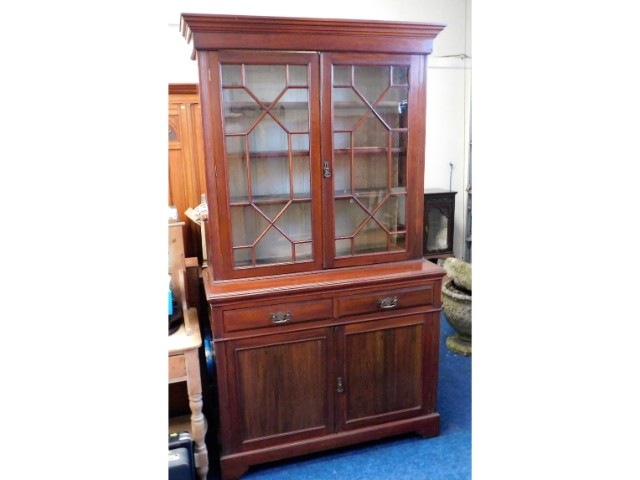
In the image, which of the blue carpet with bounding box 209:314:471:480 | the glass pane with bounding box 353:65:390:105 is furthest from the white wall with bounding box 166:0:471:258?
the blue carpet with bounding box 209:314:471:480

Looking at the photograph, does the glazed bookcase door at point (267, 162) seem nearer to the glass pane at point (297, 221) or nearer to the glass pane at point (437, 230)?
the glass pane at point (297, 221)

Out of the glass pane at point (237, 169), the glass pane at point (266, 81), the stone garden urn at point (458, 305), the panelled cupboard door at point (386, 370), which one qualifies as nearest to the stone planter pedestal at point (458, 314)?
the stone garden urn at point (458, 305)

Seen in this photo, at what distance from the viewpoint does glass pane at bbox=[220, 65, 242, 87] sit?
5.45 feet

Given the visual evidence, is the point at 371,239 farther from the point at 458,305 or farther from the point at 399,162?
the point at 458,305

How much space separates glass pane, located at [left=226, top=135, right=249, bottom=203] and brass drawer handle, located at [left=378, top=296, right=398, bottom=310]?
663mm

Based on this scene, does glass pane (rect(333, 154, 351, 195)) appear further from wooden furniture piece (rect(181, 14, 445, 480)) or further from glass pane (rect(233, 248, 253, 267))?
glass pane (rect(233, 248, 253, 267))

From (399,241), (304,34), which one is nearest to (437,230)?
(399,241)

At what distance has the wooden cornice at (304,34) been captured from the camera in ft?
5.17

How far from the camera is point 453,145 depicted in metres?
4.18

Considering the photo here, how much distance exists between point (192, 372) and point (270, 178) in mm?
779

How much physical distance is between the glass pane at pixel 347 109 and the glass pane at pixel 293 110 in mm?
117
